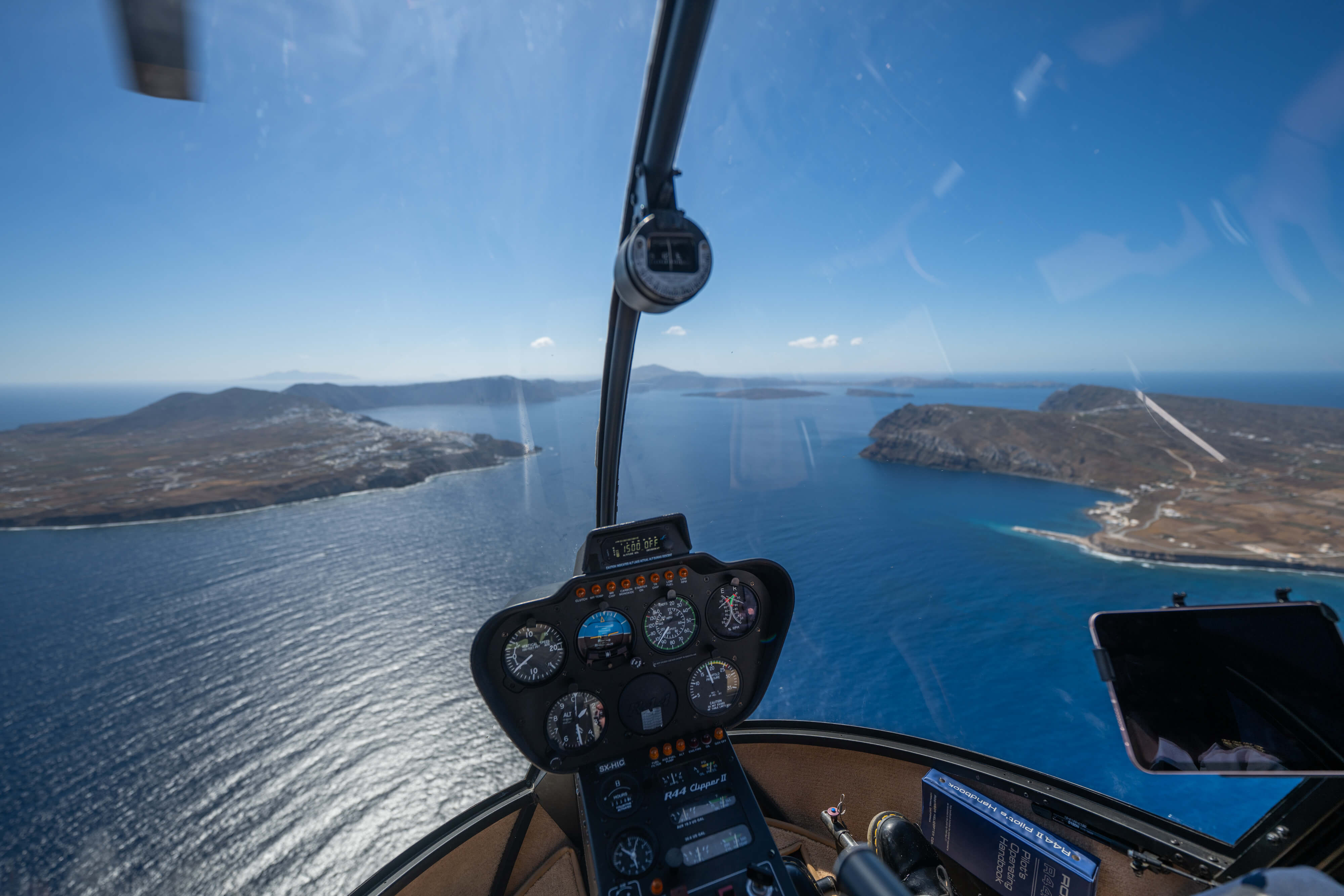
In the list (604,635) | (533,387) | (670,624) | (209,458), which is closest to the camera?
(604,635)

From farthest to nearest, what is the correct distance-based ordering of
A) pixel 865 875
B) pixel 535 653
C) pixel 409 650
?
pixel 409 650 → pixel 535 653 → pixel 865 875

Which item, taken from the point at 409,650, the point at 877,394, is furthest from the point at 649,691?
the point at 877,394

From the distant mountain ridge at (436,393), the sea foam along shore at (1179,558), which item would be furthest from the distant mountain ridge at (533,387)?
the sea foam along shore at (1179,558)

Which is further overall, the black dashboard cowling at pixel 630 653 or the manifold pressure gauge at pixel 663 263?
the black dashboard cowling at pixel 630 653

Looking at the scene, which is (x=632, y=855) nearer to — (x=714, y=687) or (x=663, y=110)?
(x=714, y=687)

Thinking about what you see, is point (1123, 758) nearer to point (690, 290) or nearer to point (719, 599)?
point (719, 599)

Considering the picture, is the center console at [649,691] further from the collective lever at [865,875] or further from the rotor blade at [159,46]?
the rotor blade at [159,46]
